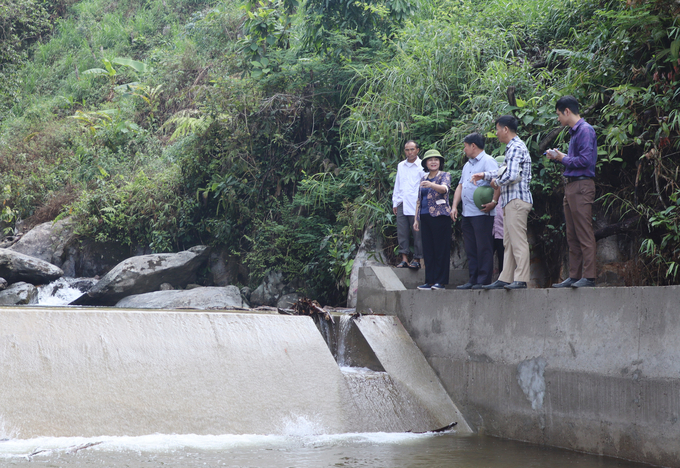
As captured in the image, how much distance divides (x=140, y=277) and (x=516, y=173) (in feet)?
27.5

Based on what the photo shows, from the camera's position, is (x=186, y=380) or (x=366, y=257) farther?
(x=366, y=257)

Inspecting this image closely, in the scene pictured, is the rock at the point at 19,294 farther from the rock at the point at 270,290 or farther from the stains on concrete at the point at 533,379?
the stains on concrete at the point at 533,379

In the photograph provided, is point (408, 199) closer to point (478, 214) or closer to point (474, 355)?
point (478, 214)

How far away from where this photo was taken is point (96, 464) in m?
3.56

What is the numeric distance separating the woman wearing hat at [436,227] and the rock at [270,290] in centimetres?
496

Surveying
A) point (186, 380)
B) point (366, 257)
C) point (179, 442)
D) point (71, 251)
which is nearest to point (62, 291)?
point (71, 251)

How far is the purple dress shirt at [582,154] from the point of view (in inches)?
191

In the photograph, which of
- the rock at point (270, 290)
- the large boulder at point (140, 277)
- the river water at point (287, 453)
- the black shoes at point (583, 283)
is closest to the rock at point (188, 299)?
the large boulder at point (140, 277)

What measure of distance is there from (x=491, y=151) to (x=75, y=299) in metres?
8.70

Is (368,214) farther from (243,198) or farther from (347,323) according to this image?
(243,198)

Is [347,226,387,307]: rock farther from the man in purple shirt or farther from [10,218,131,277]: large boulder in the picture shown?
[10,218,131,277]: large boulder

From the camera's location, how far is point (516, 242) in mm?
5395

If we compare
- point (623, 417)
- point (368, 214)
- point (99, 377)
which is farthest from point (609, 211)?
point (99, 377)

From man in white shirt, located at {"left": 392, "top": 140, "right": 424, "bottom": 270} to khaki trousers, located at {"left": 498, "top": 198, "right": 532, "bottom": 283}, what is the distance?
2.06 meters
